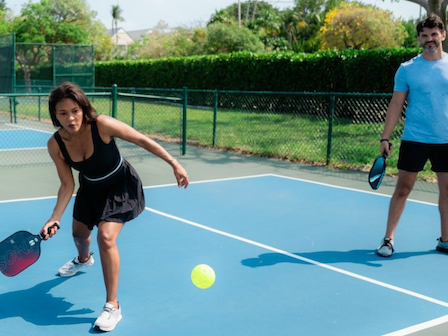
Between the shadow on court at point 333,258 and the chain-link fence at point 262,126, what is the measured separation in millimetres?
4939

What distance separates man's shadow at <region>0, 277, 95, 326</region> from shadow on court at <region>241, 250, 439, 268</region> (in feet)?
5.59

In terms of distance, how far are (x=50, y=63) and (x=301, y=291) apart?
89.7ft

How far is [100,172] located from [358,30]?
106 ft

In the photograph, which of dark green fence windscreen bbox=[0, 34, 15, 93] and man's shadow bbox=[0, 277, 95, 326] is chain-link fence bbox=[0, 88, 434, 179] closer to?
dark green fence windscreen bbox=[0, 34, 15, 93]

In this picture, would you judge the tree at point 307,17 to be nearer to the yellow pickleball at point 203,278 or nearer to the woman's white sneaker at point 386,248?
the woman's white sneaker at point 386,248

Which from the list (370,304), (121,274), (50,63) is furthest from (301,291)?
(50,63)

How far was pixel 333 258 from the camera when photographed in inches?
208

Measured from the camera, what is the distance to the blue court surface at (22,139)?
43.9ft

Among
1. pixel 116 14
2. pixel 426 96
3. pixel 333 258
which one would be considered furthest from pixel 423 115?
pixel 116 14

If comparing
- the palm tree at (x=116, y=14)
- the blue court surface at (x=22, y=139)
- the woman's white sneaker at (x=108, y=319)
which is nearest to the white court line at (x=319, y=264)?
the woman's white sneaker at (x=108, y=319)

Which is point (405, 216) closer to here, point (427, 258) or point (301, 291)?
point (427, 258)

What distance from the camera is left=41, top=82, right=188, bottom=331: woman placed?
367cm

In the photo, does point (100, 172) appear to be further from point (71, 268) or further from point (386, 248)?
point (386, 248)

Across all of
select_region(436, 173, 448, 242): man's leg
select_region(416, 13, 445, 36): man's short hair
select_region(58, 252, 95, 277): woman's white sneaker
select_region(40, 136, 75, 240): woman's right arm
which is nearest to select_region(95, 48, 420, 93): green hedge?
select_region(436, 173, 448, 242): man's leg
